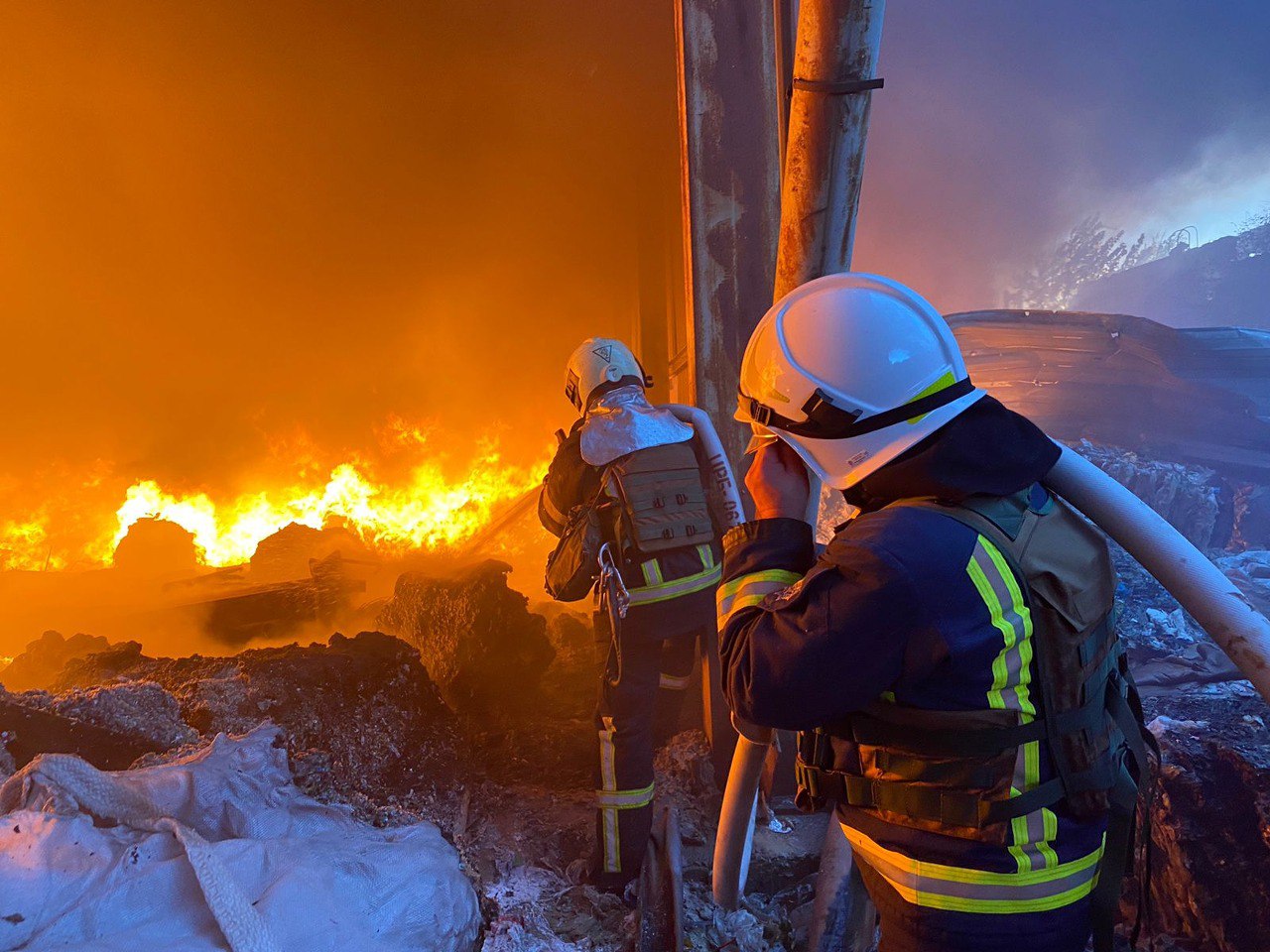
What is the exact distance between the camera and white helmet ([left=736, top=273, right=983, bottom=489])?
1.29 meters

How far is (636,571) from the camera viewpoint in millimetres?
2949

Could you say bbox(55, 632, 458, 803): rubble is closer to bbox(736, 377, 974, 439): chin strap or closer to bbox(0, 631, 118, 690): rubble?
bbox(0, 631, 118, 690): rubble

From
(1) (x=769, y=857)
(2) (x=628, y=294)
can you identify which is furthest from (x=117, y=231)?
(1) (x=769, y=857)

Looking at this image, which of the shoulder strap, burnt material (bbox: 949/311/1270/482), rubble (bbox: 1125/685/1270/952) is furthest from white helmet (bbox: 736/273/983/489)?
burnt material (bbox: 949/311/1270/482)

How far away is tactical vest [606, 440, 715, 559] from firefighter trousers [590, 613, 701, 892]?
15.1 inches

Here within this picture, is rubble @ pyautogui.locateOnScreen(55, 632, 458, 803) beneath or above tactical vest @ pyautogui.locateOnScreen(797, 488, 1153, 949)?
beneath

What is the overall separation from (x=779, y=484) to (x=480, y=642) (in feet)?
10.7

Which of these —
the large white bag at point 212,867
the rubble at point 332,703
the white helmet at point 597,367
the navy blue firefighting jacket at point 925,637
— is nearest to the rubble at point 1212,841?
the navy blue firefighting jacket at point 925,637

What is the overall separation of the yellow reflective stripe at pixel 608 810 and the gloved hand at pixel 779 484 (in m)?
1.84

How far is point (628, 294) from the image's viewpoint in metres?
7.18

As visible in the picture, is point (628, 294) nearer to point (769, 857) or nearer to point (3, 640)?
point (769, 857)

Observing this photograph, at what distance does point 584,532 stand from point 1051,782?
6.83 ft

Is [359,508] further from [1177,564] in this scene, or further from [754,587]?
[1177,564]

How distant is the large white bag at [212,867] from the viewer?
1.47 meters
